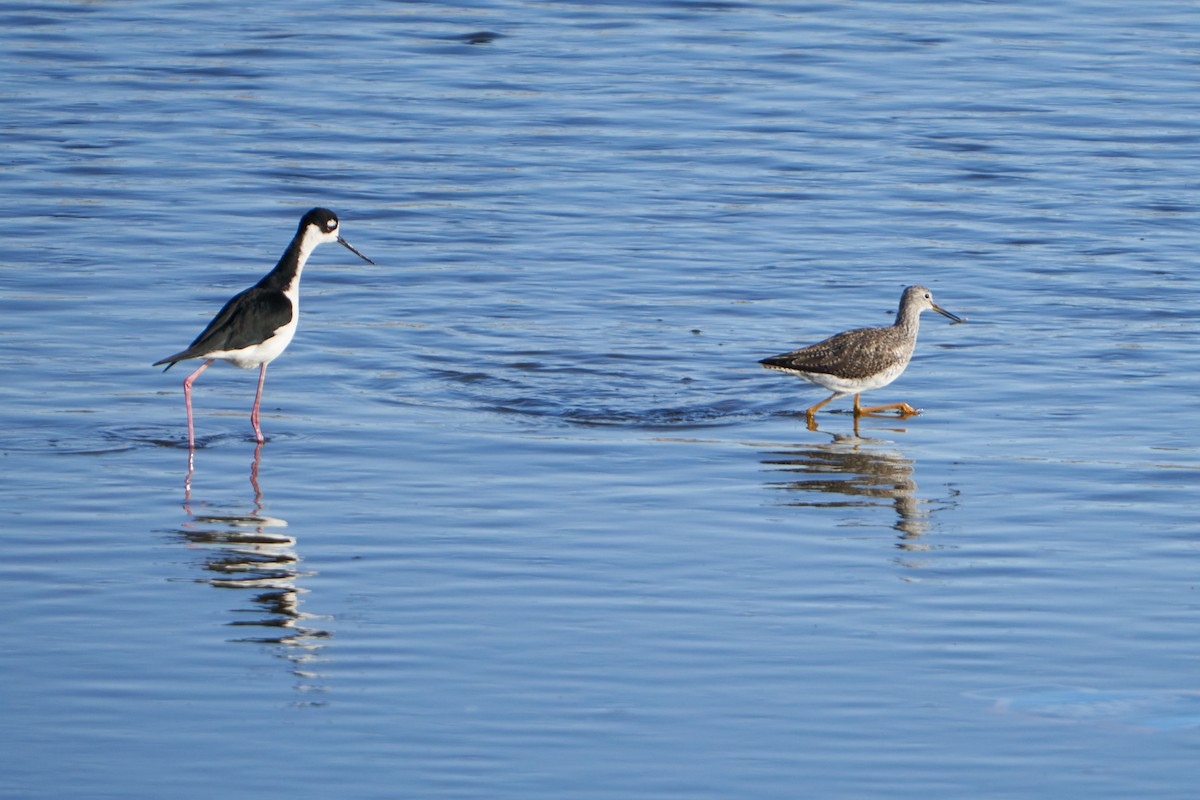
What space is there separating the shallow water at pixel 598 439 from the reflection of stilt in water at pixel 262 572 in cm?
3

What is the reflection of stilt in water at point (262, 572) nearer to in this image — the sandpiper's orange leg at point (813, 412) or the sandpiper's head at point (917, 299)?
the sandpiper's orange leg at point (813, 412)

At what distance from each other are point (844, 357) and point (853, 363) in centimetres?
10

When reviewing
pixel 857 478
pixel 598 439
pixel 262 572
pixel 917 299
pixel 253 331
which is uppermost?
pixel 917 299

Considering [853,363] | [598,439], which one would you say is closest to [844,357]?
[853,363]

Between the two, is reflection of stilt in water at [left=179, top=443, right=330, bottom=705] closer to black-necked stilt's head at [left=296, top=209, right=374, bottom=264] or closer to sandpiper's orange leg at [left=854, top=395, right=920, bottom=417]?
black-necked stilt's head at [left=296, top=209, right=374, bottom=264]

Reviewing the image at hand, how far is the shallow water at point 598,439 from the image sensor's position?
767cm

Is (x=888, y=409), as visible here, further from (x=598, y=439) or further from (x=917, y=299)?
(x=598, y=439)

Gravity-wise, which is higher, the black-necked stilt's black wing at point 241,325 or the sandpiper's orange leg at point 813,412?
the black-necked stilt's black wing at point 241,325

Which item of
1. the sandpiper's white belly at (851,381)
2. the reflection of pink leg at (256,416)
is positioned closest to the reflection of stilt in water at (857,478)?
the sandpiper's white belly at (851,381)

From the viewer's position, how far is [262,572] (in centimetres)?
947

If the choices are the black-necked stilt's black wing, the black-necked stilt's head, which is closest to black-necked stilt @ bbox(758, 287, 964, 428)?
Answer: the black-necked stilt's head

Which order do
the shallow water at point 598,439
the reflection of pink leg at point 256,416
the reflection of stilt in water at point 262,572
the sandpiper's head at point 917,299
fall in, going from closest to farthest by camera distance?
the shallow water at point 598,439 < the reflection of stilt in water at point 262,572 < the reflection of pink leg at point 256,416 < the sandpiper's head at point 917,299

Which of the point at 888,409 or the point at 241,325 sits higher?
the point at 241,325

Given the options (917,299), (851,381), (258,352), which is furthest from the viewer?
(917,299)
